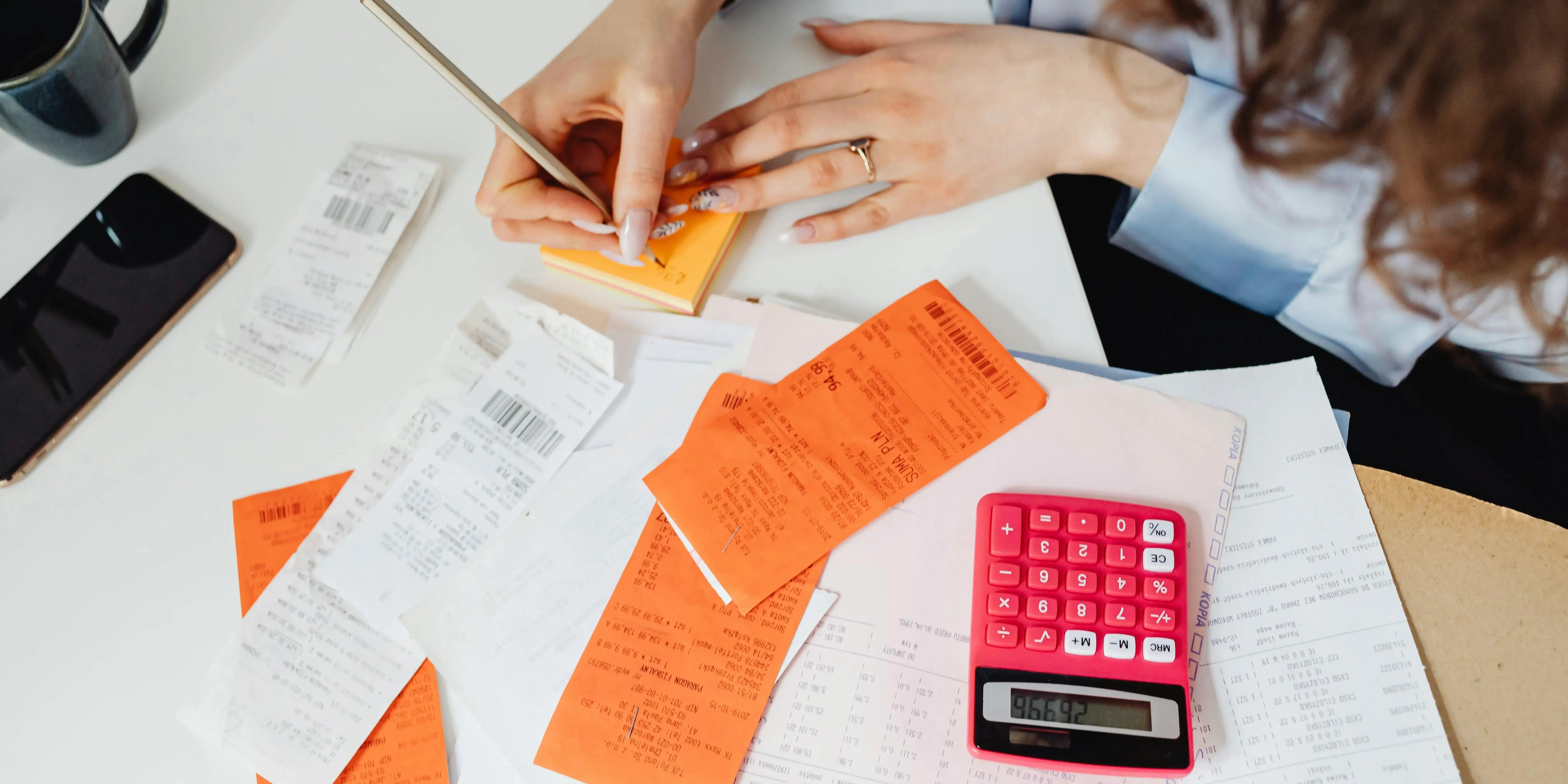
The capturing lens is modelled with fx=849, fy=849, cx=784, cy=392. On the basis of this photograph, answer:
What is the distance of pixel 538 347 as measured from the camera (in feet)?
2.00

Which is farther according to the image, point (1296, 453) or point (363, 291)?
point (363, 291)

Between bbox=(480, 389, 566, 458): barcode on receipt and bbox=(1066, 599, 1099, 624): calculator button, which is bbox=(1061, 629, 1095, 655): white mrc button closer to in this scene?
bbox=(1066, 599, 1099, 624): calculator button

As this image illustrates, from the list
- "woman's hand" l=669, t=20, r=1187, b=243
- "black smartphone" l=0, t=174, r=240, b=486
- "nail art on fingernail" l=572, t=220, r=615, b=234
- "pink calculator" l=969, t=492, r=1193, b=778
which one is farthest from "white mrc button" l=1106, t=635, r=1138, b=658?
"black smartphone" l=0, t=174, r=240, b=486

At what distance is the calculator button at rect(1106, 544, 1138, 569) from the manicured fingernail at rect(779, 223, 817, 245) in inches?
11.6

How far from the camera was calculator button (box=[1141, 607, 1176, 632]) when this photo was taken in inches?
19.6

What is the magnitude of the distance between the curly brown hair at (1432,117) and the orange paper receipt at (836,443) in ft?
0.91

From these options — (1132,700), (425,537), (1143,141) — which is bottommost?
(1132,700)

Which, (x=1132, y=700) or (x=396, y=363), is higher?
(x=396, y=363)

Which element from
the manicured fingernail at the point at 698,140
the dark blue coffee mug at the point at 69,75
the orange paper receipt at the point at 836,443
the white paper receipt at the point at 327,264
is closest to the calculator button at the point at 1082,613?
the orange paper receipt at the point at 836,443

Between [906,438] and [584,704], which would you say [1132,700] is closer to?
[906,438]

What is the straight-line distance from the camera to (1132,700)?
487mm

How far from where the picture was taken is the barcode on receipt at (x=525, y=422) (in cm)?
59

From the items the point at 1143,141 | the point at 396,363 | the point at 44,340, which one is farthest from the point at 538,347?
the point at 1143,141

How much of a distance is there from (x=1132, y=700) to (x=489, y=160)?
0.59m
